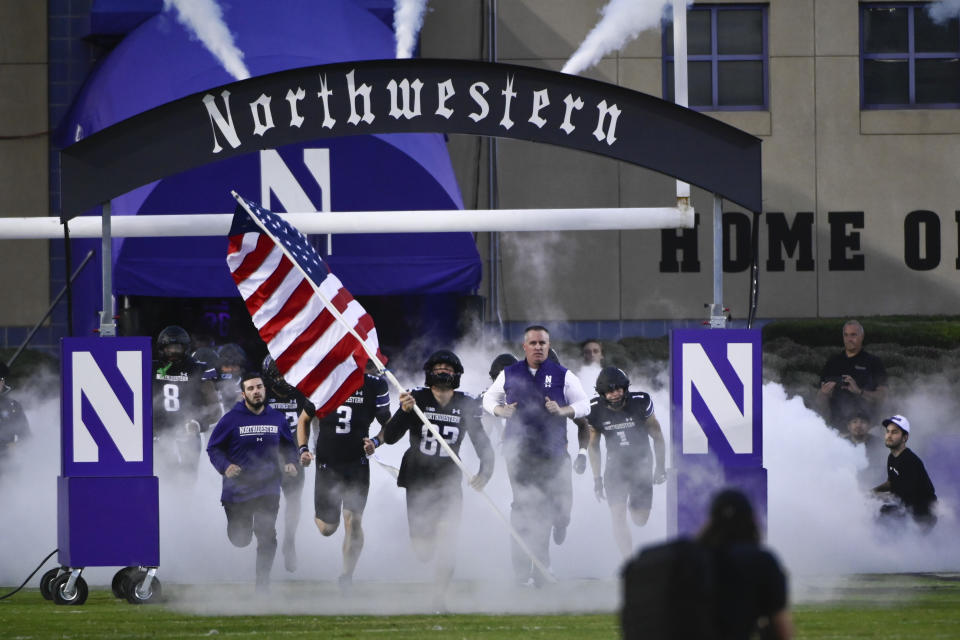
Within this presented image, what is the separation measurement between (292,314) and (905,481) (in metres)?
5.79

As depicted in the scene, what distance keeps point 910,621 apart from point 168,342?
6923 mm

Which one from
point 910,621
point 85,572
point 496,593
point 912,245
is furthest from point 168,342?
point 912,245

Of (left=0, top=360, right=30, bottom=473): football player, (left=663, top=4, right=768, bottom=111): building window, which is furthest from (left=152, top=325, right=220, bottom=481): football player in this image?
(left=663, top=4, right=768, bottom=111): building window

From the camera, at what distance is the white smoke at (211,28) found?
1706 centimetres

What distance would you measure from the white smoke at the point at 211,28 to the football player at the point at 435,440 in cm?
550

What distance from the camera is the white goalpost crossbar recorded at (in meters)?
11.2

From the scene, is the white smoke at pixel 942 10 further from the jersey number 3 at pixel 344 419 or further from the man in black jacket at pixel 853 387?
the jersey number 3 at pixel 344 419

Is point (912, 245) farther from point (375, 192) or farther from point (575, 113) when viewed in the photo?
point (575, 113)

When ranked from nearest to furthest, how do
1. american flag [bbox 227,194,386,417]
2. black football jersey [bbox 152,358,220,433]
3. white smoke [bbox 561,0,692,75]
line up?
american flag [bbox 227,194,386,417] < black football jersey [bbox 152,358,220,433] < white smoke [bbox 561,0,692,75]

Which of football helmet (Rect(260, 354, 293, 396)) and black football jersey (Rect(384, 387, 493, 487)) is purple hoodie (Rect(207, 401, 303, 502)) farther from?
black football jersey (Rect(384, 387, 493, 487))

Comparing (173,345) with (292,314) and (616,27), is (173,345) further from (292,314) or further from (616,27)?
(616,27)

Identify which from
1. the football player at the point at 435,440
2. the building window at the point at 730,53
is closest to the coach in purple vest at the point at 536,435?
the football player at the point at 435,440

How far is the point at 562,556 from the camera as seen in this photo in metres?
14.1

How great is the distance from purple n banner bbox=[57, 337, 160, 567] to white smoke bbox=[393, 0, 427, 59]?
26.9ft
